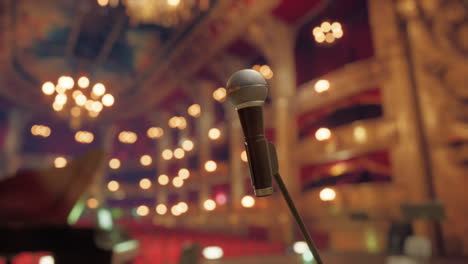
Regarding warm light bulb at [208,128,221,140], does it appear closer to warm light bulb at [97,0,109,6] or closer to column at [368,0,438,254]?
warm light bulb at [97,0,109,6]

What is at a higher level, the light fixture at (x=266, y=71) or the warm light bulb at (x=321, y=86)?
the light fixture at (x=266, y=71)

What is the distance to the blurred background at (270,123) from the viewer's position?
3320 mm

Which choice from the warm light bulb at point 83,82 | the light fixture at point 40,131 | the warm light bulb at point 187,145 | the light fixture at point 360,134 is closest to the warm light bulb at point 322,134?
the light fixture at point 360,134

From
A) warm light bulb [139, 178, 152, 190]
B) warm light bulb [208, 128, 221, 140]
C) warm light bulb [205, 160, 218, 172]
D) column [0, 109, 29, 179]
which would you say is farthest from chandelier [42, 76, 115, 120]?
warm light bulb [139, 178, 152, 190]

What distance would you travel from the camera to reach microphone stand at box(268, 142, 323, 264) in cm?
68

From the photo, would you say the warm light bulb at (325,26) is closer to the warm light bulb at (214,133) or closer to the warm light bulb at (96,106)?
the warm light bulb at (214,133)

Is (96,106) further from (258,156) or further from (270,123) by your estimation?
(258,156)

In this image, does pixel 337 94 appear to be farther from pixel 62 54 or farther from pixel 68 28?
pixel 62 54

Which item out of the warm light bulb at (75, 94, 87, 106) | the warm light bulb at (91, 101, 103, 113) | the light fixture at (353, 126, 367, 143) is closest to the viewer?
the light fixture at (353, 126, 367, 143)

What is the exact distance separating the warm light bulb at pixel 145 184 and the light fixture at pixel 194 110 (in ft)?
21.1

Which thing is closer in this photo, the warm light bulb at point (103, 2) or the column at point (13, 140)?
the warm light bulb at point (103, 2)

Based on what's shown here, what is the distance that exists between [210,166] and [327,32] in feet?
22.8

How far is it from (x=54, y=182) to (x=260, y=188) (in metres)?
1.29

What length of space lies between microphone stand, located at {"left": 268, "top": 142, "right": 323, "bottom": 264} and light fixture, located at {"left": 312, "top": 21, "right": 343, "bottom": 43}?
8112 millimetres
